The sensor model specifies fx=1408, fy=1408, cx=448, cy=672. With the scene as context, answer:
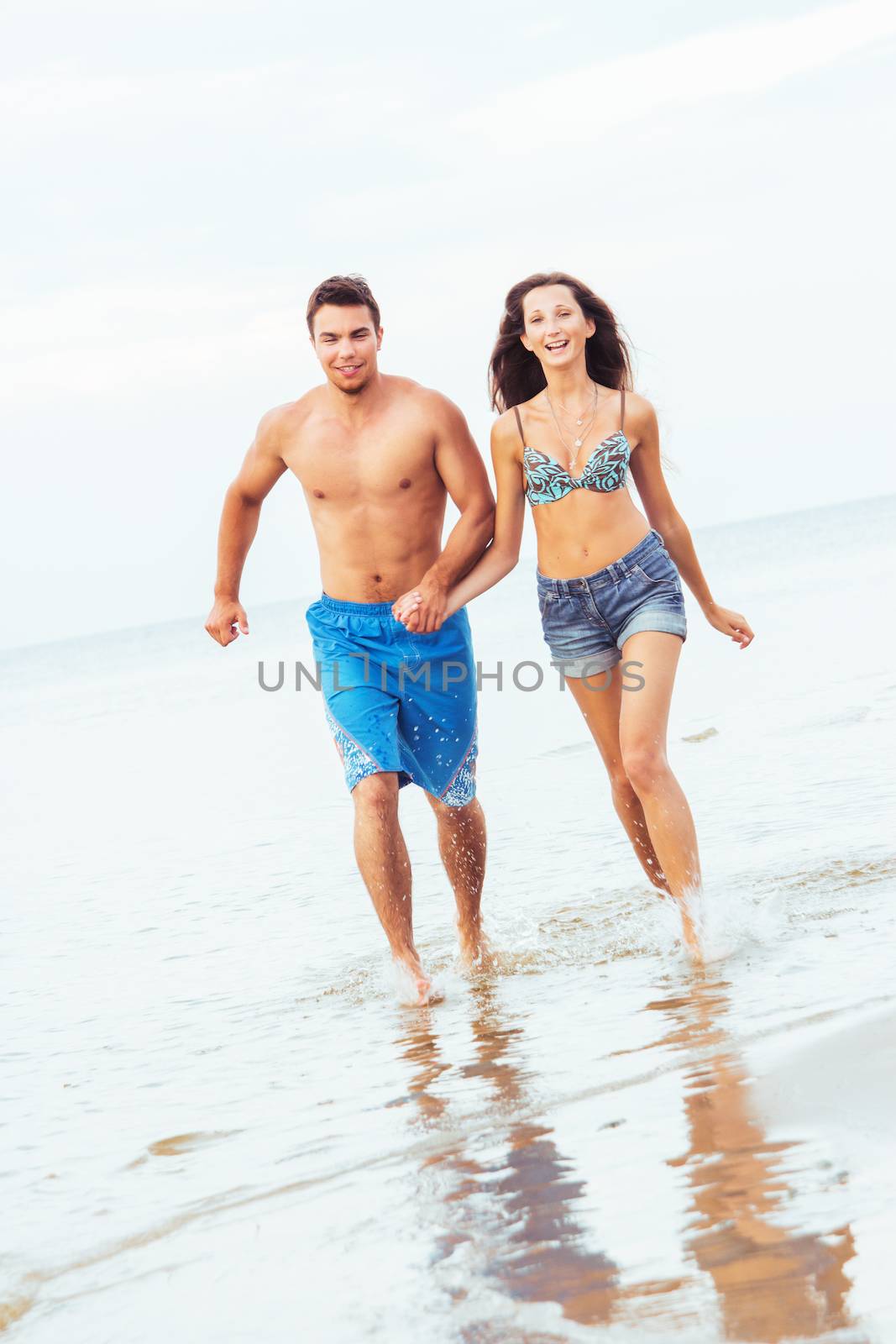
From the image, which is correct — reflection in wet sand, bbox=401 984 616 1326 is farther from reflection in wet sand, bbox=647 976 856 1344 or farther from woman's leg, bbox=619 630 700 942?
woman's leg, bbox=619 630 700 942

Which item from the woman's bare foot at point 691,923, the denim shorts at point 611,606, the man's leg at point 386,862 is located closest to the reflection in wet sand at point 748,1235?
the woman's bare foot at point 691,923

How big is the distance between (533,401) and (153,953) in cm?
302

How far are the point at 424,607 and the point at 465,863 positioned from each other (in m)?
1.06

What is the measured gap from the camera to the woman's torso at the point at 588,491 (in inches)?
184

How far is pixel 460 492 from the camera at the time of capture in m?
4.90

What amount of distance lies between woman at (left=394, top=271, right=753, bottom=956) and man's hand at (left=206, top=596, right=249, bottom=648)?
2.28ft

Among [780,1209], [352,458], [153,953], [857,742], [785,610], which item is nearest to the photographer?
[780,1209]

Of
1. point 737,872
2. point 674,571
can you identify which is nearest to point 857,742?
point 737,872

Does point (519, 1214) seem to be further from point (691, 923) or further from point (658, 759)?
point (658, 759)

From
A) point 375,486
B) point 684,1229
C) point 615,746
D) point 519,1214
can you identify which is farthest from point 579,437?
point 684,1229

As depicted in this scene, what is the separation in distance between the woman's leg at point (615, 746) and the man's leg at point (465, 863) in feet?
1.75

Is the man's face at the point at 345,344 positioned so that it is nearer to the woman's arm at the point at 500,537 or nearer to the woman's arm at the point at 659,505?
the woman's arm at the point at 500,537

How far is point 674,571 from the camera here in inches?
187

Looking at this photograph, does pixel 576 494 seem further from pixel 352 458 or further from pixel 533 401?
pixel 352 458
